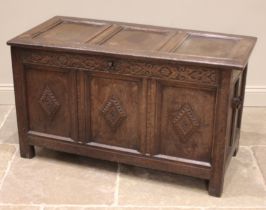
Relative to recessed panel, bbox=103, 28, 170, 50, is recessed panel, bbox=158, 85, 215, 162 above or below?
below

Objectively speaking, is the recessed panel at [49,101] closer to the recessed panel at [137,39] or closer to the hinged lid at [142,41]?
the hinged lid at [142,41]

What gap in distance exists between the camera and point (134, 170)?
10.1ft

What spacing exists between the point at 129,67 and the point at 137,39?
27 centimetres

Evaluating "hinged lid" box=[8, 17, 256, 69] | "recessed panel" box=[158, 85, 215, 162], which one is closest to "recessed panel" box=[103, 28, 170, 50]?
"hinged lid" box=[8, 17, 256, 69]

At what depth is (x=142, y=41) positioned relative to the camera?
289 centimetres

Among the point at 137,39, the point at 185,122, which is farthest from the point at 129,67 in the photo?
the point at 185,122

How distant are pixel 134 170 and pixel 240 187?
1.97 feet

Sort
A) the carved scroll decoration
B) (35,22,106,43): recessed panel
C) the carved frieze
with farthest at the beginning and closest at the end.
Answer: (35,22,106,43): recessed panel < the carved scroll decoration < the carved frieze

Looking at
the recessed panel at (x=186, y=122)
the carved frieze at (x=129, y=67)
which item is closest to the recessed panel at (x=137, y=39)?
the carved frieze at (x=129, y=67)

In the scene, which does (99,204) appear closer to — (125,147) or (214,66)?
(125,147)

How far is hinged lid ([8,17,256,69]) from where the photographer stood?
264cm

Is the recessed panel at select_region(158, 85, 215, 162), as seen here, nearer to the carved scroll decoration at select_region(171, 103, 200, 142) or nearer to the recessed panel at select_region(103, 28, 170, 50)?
the carved scroll decoration at select_region(171, 103, 200, 142)

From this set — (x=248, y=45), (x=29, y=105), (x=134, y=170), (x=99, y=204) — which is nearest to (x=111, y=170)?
(x=134, y=170)

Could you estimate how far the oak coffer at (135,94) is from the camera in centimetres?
265
